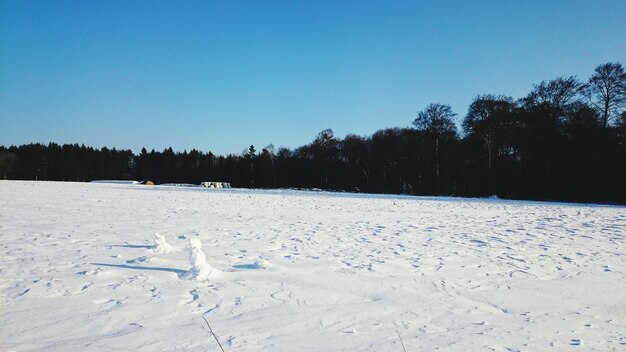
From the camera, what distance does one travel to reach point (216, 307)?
4.25 metres

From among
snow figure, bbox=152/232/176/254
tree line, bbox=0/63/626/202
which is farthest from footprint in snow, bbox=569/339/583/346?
tree line, bbox=0/63/626/202

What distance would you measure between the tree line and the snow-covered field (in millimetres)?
26673

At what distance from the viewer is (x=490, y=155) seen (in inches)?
1543

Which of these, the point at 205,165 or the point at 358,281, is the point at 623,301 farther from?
the point at 205,165

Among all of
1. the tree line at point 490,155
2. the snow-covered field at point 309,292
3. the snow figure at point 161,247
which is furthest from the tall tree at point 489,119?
the snow figure at point 161,247

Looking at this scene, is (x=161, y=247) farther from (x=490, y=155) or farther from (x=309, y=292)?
(x=490, y=155)

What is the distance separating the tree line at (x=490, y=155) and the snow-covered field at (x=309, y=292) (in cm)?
2667

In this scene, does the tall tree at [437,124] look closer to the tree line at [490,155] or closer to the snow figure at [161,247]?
the tree line at [490,155]

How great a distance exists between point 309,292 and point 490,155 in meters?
39.9

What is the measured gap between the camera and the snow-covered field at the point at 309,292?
352 centimetres

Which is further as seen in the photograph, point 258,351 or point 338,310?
point 338,310

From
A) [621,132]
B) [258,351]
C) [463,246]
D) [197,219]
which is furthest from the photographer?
[621,132]

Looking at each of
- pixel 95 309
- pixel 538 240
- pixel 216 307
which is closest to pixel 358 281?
pixel 216 307

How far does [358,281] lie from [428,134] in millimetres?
39744
